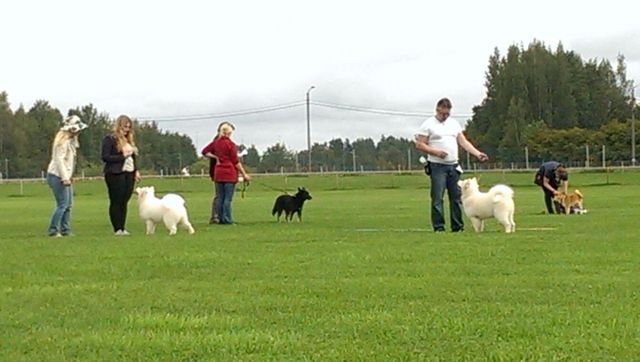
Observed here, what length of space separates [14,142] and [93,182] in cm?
4325

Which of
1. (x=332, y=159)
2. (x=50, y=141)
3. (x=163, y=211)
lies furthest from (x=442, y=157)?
(x=50, y=141)

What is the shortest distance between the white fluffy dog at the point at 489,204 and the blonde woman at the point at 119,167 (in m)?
4.75

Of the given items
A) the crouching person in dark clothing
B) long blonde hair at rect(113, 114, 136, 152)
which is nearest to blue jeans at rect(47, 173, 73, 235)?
long blonde hair at rect(113, 114, 136, 152)

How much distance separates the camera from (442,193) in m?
13.8

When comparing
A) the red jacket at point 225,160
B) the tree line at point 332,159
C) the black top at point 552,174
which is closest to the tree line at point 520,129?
the tree line at point 332,159

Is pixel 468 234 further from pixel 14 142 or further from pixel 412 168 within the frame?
pixel 14 142

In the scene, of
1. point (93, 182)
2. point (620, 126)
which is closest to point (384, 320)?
point (93, 182)

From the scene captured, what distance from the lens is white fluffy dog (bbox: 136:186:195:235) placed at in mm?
14148

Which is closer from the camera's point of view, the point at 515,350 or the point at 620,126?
the point at 515,350

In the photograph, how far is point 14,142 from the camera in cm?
10862

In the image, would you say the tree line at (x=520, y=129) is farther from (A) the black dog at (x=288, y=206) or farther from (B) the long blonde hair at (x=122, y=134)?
(B) the long blonde hair at (x=122, y=134)

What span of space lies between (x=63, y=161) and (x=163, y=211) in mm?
1572

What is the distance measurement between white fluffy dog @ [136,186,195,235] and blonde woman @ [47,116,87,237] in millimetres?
1033

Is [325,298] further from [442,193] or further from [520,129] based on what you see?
[520,129]
